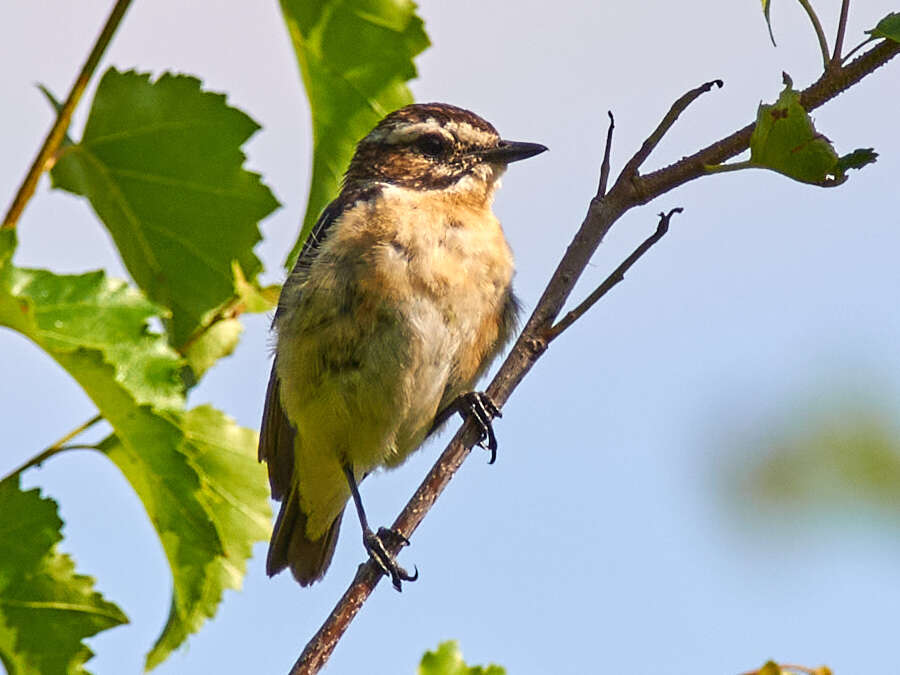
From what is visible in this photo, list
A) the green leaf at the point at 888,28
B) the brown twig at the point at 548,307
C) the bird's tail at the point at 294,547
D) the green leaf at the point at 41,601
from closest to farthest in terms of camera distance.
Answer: the green leaf at the point at 888,28, the brown twig at the point at 548,307, the green leaf at the point at 41,601, the bird's tail at the point at 294,547

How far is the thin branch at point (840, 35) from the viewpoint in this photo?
2291 mm

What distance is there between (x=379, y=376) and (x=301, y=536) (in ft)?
4.22

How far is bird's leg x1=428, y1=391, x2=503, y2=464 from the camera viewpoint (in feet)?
12.1

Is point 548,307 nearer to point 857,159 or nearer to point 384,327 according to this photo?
point 857,159

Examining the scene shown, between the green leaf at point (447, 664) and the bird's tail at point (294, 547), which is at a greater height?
the bird's tail at point (294, 547)

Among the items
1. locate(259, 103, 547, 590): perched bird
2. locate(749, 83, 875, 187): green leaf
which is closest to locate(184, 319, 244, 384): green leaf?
locate(259, 103, 547, 590): perched bird

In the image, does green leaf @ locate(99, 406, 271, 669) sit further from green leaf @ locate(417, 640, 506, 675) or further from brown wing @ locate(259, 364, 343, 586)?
brown wing @ locate(259, 364, 343, 586)

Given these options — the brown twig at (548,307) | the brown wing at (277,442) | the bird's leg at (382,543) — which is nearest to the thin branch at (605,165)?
the brown twig at (548,307)

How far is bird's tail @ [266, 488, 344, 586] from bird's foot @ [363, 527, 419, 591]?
1.11m

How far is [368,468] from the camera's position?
545 cm

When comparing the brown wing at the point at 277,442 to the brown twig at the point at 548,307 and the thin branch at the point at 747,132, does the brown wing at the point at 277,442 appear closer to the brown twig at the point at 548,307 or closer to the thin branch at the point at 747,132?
the brown twig at the point at 548,307

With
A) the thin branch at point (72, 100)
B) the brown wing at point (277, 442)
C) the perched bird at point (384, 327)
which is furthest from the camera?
the brown wing at point (277, 442)

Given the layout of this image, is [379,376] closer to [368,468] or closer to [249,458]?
[368,468]

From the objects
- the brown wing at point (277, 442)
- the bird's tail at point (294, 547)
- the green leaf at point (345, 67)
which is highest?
the brown wing at point (277, 442)
